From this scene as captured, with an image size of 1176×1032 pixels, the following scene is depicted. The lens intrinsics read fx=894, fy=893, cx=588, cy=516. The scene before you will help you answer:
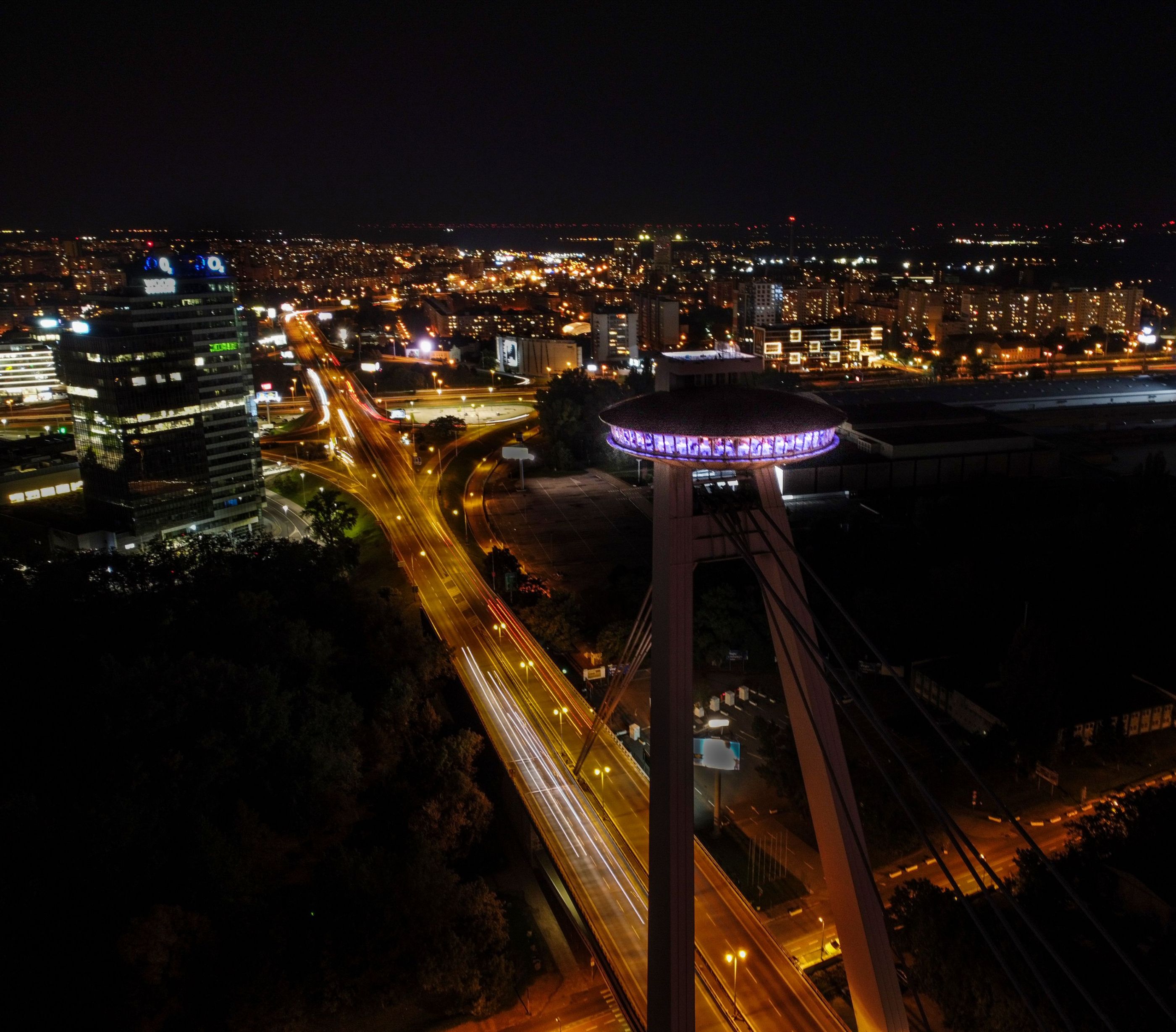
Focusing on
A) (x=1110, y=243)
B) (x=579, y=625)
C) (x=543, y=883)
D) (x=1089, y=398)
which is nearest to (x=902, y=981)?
(x=543, y=883)

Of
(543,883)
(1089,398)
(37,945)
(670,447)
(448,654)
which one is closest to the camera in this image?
(670,447)

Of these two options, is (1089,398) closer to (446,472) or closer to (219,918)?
(446,472)

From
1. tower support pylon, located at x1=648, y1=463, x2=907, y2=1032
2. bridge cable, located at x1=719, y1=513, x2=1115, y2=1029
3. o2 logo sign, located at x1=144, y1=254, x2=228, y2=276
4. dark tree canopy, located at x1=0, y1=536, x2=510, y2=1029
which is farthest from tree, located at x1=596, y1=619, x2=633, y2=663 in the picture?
o2 logo sign, located at x1=144, y1=254, x2=228, y2=276

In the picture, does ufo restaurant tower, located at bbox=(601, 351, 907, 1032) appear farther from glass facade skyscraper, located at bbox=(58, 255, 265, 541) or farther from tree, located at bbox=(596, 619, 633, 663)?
glass facade skyscraper, located at bbox=(58, 255, 265, 541)

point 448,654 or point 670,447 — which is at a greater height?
point 670,447

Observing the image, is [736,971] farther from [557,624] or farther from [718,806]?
[557,624]

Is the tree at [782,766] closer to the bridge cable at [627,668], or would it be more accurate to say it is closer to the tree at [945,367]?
the bridge cable at [627,668]
